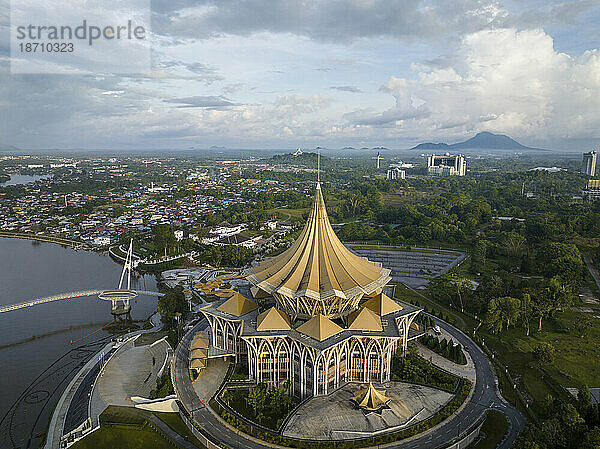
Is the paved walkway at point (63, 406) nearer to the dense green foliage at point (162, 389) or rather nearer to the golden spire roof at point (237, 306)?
the dense green foliage at point (162, 389)

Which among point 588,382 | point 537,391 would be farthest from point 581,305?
Answer: point 537,391

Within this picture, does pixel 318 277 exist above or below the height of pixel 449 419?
above

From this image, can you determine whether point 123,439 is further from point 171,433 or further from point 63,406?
point 63,406

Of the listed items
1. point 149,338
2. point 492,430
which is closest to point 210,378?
point 149,338

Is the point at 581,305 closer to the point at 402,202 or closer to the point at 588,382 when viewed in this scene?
the point at 588,382

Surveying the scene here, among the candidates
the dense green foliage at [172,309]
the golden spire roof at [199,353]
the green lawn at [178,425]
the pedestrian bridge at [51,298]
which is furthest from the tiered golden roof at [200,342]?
the pedestrian bridge at [51,298]
